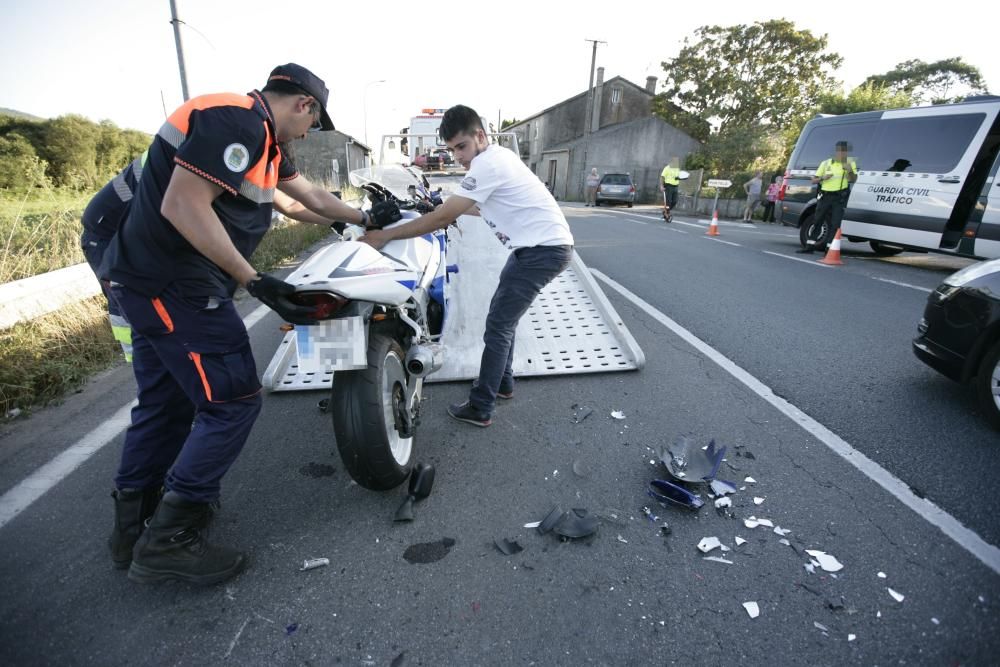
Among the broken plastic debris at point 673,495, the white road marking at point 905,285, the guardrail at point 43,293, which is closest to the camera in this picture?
the broken plastic debris at point 673,495

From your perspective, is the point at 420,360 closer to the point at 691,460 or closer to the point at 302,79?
the point at 302,79

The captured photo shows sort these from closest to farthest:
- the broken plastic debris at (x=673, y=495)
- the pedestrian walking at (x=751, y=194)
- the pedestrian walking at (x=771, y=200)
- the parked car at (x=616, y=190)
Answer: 1. the broken plastic debris at (x=673, y=495)
2. the pedestrian walking at (x=771, y=200)
3. the pedestrian walking at (x=751, y=194)
4. the parked car at (x=616, y=190)

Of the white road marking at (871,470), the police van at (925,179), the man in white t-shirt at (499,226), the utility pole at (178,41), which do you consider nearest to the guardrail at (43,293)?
the man in white t-shirt at (499,226)

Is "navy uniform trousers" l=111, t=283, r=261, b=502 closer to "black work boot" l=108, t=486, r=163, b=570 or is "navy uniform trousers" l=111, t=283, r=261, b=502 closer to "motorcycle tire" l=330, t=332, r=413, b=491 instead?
"black work boot" l=108, t=486, r=163, b=570

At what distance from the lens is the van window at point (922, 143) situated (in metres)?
7.49

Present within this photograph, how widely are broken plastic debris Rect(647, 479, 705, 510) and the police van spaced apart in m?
7.75

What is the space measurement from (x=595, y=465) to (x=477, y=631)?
46.4 inches

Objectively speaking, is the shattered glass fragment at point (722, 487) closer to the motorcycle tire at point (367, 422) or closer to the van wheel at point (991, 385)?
the motorcycle tire at point (367, 422)

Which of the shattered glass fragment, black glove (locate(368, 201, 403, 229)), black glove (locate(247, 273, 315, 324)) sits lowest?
the shattered glass fragment

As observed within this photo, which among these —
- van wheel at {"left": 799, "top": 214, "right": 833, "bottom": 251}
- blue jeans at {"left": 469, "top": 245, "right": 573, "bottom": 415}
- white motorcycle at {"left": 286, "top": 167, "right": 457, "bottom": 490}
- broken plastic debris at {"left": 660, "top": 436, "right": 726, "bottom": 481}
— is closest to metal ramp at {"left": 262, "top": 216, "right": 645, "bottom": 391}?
blue jeans at {"left": 469, "top": 245, "right": 573, "bottom": 415}

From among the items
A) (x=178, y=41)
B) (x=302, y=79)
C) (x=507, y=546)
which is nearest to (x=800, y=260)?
(x=507, y=546)

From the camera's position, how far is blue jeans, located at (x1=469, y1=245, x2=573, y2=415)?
2.96 m

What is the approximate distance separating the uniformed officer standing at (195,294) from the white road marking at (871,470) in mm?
2832

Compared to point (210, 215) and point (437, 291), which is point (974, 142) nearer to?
point (437, 291)
